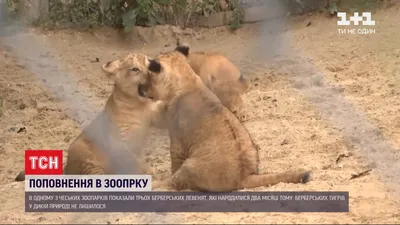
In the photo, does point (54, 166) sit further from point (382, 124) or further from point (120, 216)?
point (382, 124)

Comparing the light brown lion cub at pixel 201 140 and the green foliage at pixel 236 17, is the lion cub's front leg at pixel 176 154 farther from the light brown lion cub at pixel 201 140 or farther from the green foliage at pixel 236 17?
the green foliage at pixel 236 17

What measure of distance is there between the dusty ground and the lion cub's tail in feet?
0.21

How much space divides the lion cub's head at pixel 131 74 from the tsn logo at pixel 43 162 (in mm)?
563

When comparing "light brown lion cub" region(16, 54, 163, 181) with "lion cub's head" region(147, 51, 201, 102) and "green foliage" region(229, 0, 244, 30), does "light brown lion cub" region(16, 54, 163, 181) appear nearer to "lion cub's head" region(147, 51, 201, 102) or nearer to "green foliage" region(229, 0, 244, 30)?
"lion cub's head" region(147, 51, 201, 102)

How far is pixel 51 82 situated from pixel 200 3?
196 centimetres

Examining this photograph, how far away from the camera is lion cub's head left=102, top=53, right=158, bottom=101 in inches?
170

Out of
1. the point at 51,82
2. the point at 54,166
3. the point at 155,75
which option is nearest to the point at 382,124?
the point at 155,75

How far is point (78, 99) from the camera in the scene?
625 centimetres

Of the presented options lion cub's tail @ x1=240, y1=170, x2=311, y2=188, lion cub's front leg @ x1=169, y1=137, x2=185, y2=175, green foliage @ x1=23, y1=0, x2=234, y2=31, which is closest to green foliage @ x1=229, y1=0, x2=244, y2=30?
green foliage @ x1=23, y1=0, x2=234, y2=31

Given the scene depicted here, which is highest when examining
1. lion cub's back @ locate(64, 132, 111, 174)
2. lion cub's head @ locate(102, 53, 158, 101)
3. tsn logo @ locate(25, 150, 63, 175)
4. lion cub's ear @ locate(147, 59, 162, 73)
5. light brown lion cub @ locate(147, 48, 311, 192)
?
lion cub's ear @ locate(147, 59, 162, 73)

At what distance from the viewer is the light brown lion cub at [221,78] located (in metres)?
5.17

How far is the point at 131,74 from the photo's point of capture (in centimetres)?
435

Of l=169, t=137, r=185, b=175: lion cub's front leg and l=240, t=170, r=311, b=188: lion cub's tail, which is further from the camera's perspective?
l=169, t=137, r=185, b=175: lion cub's front leg

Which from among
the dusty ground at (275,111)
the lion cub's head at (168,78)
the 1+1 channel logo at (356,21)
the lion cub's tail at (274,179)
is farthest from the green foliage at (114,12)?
the lion cub's tail at (274,179)
